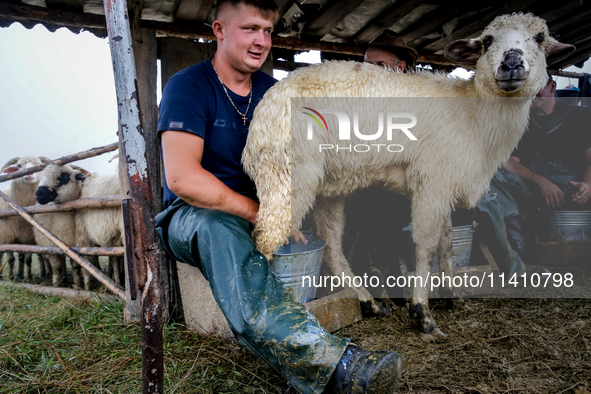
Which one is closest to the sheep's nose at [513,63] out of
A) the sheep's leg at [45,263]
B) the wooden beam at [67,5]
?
the wooden beam at [67,5]

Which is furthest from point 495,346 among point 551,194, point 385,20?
point 385,20

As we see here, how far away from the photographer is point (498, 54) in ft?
7.77

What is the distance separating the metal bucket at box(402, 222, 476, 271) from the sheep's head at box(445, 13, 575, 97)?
1542 millimetres

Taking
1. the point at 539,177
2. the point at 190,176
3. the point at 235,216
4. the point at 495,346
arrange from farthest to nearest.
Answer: the point at 539,177 → the point at 495,346 → the point at 235,216 → the point at 190,176

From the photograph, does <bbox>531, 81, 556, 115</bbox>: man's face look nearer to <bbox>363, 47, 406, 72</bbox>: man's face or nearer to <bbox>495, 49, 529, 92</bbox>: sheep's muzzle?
<bbox>363, 47, 406, 72</bbox>: man's face

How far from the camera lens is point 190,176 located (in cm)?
178

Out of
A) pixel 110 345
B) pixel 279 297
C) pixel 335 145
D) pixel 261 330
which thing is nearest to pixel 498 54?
pixel 335 145

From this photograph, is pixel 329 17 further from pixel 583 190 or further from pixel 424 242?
pixel 583 190

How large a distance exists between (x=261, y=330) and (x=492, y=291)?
2822mm

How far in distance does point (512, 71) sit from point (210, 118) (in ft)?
6.27

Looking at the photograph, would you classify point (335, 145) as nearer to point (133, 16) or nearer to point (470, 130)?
point (470, 130)

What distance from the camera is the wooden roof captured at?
2.80 metres

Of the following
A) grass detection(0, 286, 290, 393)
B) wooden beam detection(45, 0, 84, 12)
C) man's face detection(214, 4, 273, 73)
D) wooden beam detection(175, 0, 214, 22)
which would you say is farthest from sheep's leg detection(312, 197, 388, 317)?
wooden beam detection(45, 0, 84, 12)

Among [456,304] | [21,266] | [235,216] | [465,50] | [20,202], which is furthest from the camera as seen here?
[21,266]
